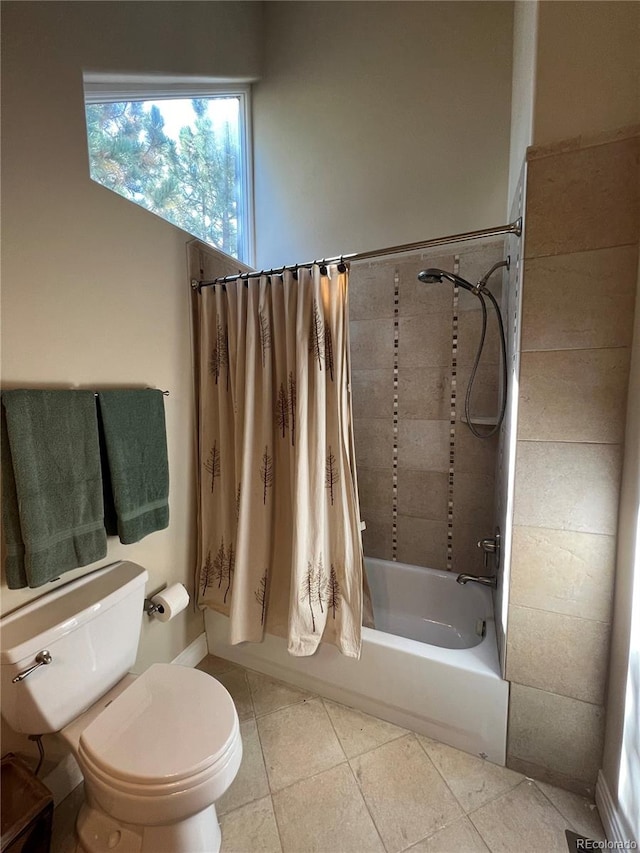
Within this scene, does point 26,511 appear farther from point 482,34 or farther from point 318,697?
point 482,34

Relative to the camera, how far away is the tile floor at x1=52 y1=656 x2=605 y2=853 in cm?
113

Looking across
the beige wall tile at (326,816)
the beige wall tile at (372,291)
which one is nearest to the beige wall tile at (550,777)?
the beige wall tile at (326,816)

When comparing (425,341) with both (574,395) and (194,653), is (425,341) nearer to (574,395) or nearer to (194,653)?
(574,395)

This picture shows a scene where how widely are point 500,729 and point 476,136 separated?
2653 mm

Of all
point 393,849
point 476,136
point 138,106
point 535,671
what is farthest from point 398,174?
point 393,849

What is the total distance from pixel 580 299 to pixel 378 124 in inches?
66.2

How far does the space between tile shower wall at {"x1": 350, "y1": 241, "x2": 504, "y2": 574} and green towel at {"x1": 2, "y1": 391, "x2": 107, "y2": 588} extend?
4.61ft

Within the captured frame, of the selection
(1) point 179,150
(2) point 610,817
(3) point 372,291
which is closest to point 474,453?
(3) point 372,291

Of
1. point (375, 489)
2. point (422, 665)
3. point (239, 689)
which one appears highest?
point (375, 489)

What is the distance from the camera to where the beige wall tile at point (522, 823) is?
111cm

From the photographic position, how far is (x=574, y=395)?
1.12 metres

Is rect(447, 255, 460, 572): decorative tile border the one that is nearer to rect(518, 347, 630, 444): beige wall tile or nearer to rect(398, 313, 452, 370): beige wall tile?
rect(398, 313, 452, 370): beige wall tile

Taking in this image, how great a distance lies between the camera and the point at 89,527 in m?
1.23

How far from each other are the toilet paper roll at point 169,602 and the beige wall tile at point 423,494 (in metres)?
1.25
